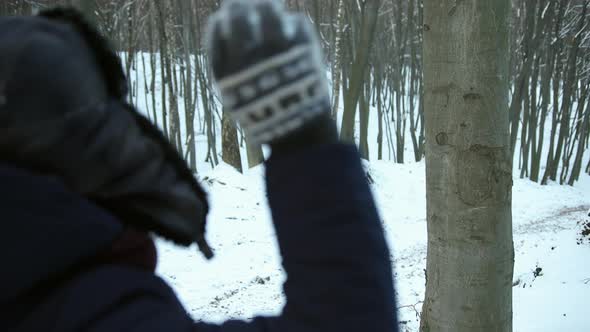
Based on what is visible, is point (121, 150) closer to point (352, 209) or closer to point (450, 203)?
point (352, 209)

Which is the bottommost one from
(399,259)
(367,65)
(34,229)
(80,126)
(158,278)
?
(399,259)

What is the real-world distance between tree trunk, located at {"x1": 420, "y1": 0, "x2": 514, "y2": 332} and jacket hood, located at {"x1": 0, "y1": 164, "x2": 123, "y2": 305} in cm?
182

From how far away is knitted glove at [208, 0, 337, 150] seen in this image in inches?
23.9

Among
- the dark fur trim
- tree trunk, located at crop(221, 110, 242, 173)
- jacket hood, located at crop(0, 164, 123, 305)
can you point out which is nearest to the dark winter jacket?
jacket hood, located at crop(0, 164, 123, 305)

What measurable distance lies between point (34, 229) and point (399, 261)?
6.86 meters

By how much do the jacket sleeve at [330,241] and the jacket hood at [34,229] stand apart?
214 millimetres

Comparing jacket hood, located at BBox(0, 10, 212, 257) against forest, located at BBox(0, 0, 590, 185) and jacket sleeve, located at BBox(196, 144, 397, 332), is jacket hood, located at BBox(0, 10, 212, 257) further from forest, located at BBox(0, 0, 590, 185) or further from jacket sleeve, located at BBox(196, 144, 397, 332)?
forest, located at BBox(0, 0, 590, 185)

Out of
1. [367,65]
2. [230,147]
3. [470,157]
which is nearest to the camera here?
[470,157]

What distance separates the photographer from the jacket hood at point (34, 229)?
607 mm

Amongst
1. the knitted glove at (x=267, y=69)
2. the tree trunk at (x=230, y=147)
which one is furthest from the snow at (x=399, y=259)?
the knitted glove at (x=267, y=69)

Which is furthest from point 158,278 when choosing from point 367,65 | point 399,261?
point 367,65

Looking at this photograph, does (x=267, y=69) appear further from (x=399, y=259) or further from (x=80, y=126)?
(x=399, y=259)

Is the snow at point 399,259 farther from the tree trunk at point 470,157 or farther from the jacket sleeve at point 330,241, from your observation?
the jacket sleeve at point 330,241

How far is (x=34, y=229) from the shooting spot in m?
0.61
